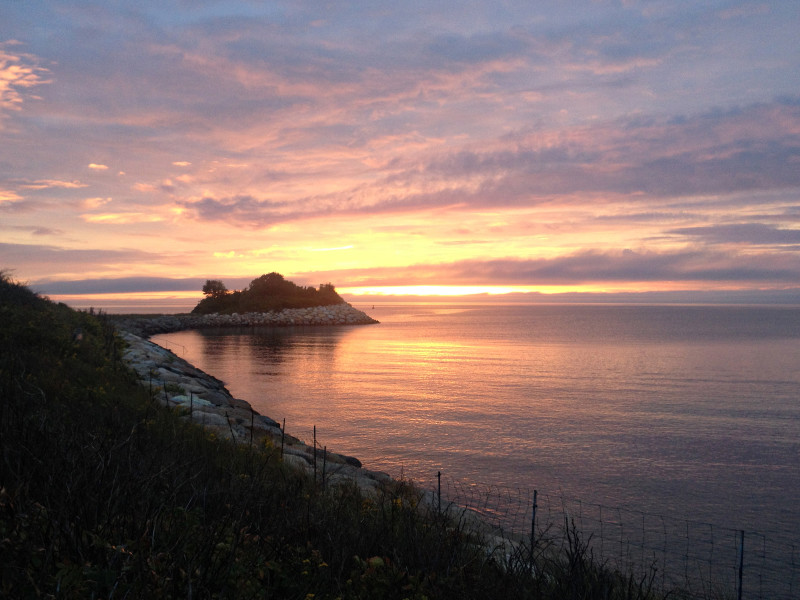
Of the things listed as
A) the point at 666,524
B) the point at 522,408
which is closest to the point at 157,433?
the point at 666,524

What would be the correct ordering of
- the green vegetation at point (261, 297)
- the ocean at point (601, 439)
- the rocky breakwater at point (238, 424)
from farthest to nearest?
the green vegetation at point (261, 297) < the rocky breakwater at point (238, 424) < the ocean at point (601, 439)

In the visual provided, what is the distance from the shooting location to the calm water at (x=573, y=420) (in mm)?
16500

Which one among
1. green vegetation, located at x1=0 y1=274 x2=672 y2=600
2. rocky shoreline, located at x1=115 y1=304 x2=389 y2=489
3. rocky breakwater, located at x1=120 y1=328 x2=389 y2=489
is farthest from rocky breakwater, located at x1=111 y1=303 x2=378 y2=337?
green vegetation, located at x1=0 y1=274 x2=672 y2=600

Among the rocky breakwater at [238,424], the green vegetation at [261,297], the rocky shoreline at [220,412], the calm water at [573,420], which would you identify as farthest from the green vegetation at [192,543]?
the green vegetation at [261,297]

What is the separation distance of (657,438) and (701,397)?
39.7ft

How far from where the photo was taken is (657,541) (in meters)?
12.5

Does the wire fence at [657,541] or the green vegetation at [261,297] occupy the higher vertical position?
the green vegetation at [261,297]

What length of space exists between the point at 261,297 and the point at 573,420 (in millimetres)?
98852

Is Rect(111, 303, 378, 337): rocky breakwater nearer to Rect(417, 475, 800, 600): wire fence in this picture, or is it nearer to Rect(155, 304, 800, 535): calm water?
Rect(155, 304, 800, 535): calm water

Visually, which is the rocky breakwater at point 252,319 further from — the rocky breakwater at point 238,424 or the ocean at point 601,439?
the rocky breakwater at point 238,424

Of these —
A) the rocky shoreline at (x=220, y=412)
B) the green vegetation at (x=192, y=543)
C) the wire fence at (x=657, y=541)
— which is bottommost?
the wire fence at (x=657, y=541)

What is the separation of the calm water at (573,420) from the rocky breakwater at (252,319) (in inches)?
1682

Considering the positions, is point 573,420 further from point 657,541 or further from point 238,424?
point 238,424

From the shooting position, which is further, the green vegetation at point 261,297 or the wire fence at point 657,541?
the green vegetation at point 261,297
